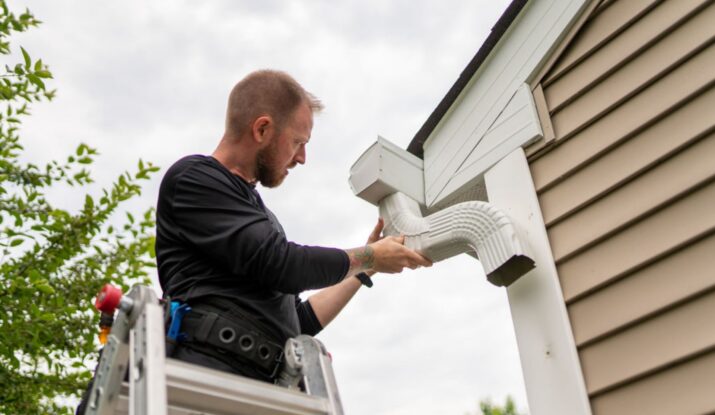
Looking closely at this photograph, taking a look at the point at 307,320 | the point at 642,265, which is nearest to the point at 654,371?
the point at 642,265

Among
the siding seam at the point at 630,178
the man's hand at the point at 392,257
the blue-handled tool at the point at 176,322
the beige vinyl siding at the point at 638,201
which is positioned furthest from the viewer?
the man's hand at the point at 392,257

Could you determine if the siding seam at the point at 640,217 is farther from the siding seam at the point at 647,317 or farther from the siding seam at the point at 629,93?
the siding seam at the point at 629,93

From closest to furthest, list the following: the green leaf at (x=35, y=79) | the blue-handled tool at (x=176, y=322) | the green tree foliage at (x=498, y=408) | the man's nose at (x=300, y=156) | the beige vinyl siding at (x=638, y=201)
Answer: the blue-handled tool at (x=176, y=322) → the beige vinyl siding at (x=638, y=201) → the man's nose at (x=300, y=156) → the green leaf at (x=35, y=79) → the green tree foliage at (x=498, y=408)

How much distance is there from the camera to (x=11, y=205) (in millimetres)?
3801

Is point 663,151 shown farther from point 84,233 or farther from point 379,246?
point 84,233

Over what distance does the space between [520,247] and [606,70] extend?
687mm

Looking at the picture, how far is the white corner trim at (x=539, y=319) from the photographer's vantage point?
1.80 metres

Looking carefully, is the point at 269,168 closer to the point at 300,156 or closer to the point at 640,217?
the point at 300,156

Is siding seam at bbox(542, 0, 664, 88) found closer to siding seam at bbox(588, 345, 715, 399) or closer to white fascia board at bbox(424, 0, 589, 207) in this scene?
white fascia board at bbox(424, 0, 589, 207)

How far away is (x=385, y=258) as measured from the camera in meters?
1.95

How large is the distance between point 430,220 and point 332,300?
0.49 metres

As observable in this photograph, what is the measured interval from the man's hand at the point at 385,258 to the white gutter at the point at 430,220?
0.36ft

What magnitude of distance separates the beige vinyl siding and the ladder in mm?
875

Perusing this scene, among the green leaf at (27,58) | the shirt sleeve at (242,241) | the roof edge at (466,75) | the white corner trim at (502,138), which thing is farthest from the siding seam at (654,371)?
the green leaf at (27,58)
